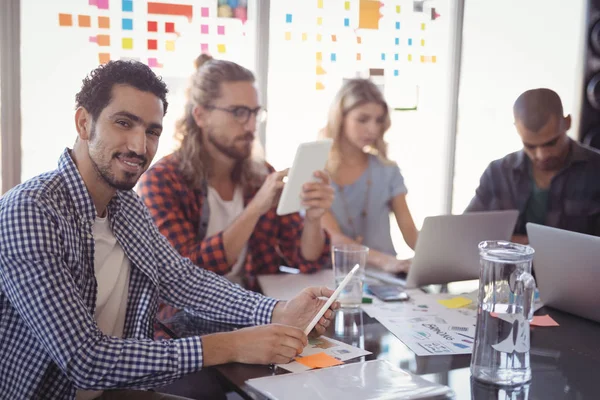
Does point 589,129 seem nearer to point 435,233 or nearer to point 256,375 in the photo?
point 435,233

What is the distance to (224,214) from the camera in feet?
7.45

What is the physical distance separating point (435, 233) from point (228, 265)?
0.69 metres

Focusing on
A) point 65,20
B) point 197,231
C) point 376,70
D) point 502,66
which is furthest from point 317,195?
point 502,66

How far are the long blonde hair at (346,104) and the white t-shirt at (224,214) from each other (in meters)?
0.63

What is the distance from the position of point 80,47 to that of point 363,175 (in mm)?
1419

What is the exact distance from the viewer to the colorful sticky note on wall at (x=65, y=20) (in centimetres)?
282

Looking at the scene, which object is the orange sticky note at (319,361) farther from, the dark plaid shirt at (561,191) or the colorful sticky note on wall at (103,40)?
the colorful sticky note on wall at (103,40)

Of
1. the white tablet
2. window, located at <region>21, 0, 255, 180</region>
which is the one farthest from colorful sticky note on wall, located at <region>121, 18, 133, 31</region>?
the white tablet

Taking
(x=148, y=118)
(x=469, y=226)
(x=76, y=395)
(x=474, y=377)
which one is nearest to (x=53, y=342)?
(x=76, y=395)

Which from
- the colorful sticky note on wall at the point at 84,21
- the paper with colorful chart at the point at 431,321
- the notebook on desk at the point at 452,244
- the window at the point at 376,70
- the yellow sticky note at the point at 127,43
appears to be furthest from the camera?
the window at the point at 376,70

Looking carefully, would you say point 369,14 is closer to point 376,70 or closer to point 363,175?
point 376,70

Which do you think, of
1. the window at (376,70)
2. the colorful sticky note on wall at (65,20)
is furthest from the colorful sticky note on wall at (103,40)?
→ the window at (376,70)

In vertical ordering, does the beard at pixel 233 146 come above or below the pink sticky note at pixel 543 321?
above

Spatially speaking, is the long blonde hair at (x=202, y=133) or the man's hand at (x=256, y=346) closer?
the man's hand at (x=256, y=346)
